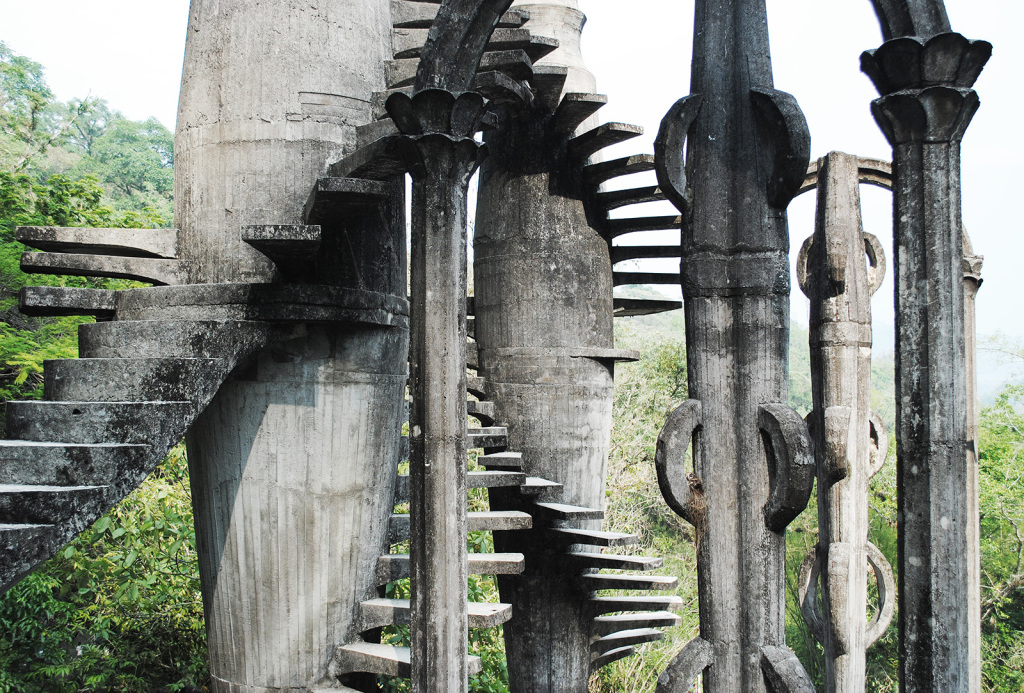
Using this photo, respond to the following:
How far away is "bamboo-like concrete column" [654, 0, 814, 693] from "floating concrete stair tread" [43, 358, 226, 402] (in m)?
2.08

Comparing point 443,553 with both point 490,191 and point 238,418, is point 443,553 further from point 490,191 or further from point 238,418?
point 490,191

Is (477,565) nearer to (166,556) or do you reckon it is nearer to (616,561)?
(616,561)

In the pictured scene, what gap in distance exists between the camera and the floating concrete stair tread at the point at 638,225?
23.4 ft

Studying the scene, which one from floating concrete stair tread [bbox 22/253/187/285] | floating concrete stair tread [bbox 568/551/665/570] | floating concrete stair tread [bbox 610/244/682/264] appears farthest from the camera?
floating concrete stair tread [bbox 610/244/682/264]

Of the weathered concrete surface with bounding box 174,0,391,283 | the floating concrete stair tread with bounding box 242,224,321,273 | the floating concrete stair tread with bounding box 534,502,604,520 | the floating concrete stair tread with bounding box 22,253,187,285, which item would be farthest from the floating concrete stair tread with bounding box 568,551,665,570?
the floating concrete stair tread with bounding box 22,253,187,285

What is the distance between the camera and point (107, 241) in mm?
4750

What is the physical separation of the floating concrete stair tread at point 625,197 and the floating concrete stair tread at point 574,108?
1.90ft

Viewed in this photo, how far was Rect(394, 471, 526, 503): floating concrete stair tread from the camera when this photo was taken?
5609 mm

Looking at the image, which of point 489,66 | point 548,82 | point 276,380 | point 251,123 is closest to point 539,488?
point 276,380

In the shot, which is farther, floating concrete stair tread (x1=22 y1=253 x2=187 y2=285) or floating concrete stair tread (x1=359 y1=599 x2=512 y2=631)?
floating concrete stair tread (x1=359 y1=599 x2=512 y2=631)

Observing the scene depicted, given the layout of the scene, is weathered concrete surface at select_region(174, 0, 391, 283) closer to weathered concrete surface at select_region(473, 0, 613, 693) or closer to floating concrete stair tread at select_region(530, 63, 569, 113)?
floating concrete stair tread at select_region(530, 63, 569, 113)

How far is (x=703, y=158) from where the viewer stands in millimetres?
4102

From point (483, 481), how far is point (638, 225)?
8.35ft

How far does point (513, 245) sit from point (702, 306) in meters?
2.89
